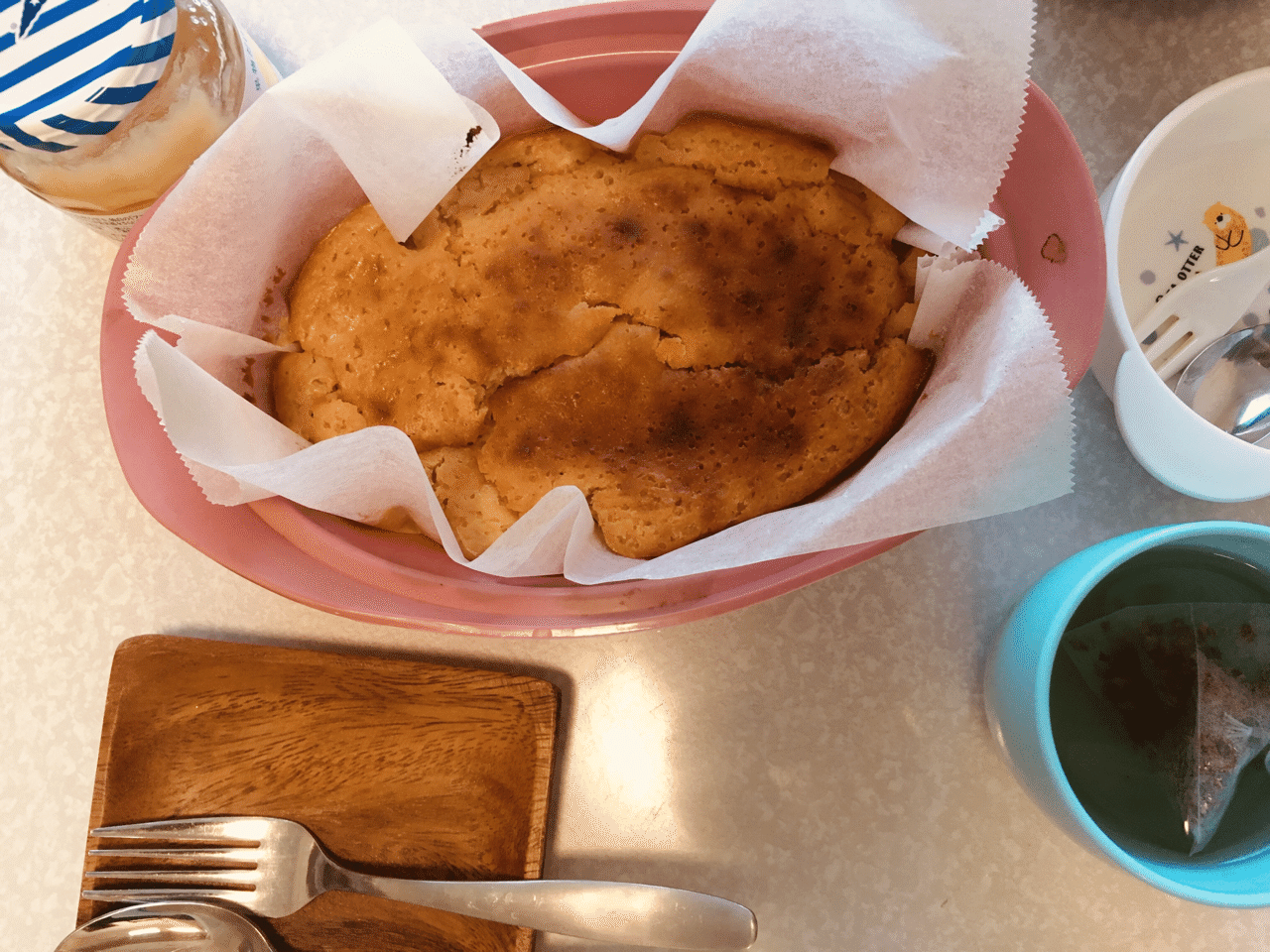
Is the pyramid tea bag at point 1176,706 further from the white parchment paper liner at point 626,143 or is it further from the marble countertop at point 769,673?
the white parchment paper liner at point 626,143

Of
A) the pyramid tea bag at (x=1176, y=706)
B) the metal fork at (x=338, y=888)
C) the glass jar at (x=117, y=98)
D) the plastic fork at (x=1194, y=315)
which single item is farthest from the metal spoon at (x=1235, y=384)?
the glass jar at (x=117, y=98)

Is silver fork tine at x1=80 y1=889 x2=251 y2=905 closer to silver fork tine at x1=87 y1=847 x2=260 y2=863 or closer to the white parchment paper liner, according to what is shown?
silver fork tine at x1=87 y1=847 x2=260 y2=863

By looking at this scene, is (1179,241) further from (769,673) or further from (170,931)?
(170,931)

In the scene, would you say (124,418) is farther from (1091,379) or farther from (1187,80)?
(1187,80)

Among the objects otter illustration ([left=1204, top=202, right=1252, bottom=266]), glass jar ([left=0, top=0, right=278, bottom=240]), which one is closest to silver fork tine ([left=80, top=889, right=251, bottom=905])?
glass jar ([left=0, top=0, right=278, bottom=240])

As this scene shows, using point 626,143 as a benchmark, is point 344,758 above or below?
below

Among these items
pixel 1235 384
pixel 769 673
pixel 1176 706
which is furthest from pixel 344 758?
pixel 1235 384
